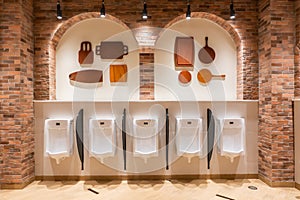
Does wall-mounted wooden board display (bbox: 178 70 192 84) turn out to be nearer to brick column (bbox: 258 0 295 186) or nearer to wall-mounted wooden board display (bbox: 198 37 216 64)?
wall-mounted wooden board display (bbox: 198 37 216 64)

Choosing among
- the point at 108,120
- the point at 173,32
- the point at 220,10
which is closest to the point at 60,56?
the point at 108,120

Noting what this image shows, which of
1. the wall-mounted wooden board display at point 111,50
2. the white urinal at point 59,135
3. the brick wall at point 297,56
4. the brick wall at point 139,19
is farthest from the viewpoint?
the wall-mounted wooden board display at point 111,50

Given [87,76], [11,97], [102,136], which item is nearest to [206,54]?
[87,76]

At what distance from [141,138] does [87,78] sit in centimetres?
151

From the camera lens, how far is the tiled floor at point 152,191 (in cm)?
316

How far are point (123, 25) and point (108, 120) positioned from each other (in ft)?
5.47

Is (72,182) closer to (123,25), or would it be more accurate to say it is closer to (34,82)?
(34,82)

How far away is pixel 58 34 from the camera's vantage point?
13.3ft

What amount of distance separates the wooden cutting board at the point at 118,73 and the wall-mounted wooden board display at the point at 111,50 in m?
0.18

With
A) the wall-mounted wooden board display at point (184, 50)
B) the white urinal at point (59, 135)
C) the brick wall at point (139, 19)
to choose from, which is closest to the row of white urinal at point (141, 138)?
the white urinal at point (59, 135)

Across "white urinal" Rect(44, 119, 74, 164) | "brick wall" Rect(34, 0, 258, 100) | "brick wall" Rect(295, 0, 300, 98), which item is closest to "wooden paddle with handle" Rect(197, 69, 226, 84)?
"brick wall" Rect(34, 0, 258, 100)

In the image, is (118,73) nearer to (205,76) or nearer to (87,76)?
(87,76)

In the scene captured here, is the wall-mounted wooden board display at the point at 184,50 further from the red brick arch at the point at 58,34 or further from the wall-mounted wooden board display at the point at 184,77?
the red brick arch at the point at 58,34

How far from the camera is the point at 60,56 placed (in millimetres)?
4207
